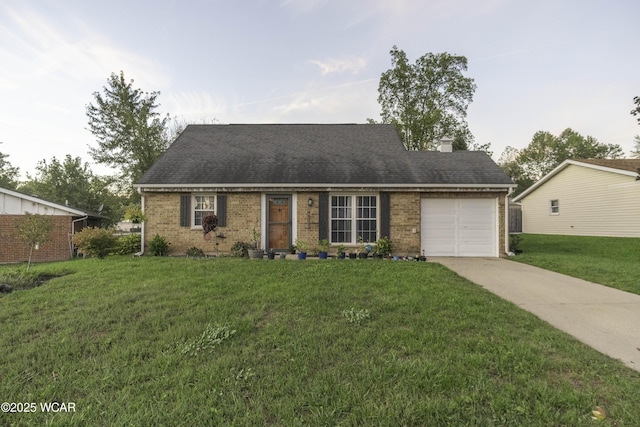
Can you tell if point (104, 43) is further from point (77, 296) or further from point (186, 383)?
point (186, 383)

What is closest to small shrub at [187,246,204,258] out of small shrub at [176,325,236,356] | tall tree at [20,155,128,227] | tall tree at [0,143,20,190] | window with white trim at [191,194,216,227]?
window with white trim at [191,194,216,227]

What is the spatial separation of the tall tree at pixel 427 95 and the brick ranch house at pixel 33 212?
21.4 metres

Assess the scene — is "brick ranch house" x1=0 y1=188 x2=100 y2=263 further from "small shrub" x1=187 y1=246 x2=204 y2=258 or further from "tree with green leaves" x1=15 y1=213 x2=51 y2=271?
"small shrub" x1=187 y1=246 x2=204 y2=258

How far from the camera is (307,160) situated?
472 inches

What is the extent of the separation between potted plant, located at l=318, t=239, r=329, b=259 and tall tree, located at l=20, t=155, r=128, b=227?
813 inches

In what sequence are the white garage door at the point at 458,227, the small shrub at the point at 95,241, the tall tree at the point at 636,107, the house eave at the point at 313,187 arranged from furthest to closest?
the white garage door at the point at 458,227 → the house eave at the point at 313,187 → the small shrub at the point at 95,241 → the tall tree at the point at 636,107

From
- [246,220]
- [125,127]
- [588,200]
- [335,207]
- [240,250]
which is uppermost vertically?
[125,127]

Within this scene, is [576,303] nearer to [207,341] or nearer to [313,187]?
[207,341]

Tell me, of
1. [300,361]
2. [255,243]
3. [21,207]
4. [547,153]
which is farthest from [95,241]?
[547,153]

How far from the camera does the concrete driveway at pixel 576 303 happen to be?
3.46 metres

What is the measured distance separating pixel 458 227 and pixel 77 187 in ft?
98.9

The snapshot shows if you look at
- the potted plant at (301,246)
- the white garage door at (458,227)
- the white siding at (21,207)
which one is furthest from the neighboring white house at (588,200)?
the white siding at (21,207)

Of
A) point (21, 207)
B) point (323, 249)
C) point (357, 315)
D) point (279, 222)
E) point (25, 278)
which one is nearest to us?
point (357, 315)

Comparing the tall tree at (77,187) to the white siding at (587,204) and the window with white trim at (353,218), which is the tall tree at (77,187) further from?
the white siding at (587,204)
